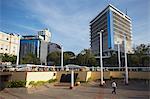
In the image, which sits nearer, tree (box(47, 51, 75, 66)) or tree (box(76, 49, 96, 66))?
tree (box(76, 49, 96, 66))

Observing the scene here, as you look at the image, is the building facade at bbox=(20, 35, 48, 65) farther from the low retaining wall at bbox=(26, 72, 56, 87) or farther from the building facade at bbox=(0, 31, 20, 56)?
the low retaining wall at bbox=(26, 72, 56, 87)

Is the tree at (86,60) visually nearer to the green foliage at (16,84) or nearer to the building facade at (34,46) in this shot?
the green foliage at (16,84)

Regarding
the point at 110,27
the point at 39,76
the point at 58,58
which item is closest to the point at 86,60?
the point at 58,58

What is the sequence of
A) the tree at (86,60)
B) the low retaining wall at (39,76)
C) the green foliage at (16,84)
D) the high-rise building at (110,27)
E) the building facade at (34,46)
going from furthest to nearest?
the building facade at (34,46)
the high-rise building at (110,27)
the tree at (86,60)
the low retaining wall at (39,76)
the green foliage at (16,84)

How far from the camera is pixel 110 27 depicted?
94.1 metres

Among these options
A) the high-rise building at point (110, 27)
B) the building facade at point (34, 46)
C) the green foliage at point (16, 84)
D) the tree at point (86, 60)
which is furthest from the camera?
the building facade at point (34, 46)

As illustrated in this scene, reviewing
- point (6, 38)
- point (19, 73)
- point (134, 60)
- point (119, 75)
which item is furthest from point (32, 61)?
point (19, 73)

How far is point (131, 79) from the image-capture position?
30.8m

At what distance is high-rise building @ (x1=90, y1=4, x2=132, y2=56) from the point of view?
9331 centimetres

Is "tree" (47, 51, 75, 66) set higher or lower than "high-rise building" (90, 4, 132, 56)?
lower

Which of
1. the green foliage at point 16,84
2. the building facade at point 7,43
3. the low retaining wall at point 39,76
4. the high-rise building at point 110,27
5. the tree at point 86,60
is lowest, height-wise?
the green foliage at point 16,84

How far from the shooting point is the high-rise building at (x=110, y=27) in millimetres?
93312

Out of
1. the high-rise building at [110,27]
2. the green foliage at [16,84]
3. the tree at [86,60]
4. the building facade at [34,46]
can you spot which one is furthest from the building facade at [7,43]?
the green foliage at [16,84]

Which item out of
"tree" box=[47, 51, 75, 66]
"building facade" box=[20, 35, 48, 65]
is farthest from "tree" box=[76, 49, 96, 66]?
"building facade" box=[20, 35, 48, 65]
